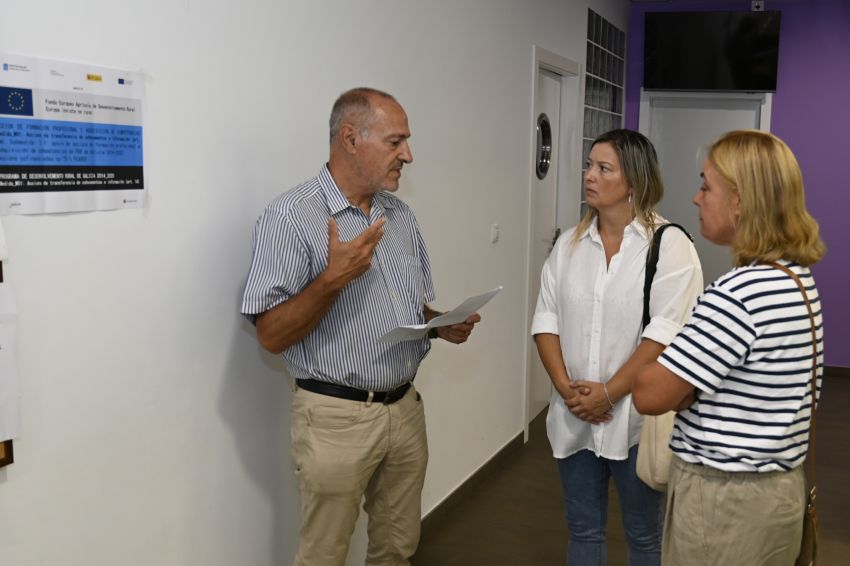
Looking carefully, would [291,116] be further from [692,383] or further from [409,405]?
[692,383]

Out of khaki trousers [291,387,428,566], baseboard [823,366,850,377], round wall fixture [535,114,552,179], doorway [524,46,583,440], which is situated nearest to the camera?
khaki trousers [291,387,428,566]

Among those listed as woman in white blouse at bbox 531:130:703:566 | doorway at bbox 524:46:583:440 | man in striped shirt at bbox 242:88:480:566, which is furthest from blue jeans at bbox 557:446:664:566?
doorway at bbox 524:46:583:440

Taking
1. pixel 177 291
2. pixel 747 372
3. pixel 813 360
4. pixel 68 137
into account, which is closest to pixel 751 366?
pixel 747 372

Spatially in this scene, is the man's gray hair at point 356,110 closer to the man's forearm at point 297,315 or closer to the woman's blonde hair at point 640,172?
the man's forearm at point 297,315

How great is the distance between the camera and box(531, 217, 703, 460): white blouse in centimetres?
214

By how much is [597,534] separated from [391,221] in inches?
41.2

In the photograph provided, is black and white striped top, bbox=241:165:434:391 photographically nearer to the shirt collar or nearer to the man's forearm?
the man's forearm

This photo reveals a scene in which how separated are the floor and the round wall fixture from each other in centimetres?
155

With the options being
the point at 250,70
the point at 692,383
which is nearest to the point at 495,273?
the point at 250,70

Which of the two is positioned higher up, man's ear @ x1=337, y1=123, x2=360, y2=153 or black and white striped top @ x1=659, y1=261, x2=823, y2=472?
man's ear @ x1=337, y1=123, x2=360, y2=153

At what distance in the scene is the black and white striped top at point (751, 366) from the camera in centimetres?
146

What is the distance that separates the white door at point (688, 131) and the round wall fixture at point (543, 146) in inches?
82.9

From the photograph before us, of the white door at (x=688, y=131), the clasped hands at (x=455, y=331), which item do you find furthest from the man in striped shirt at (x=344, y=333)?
the white door at (x=688, y=131)

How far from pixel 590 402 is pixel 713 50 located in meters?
4.78
